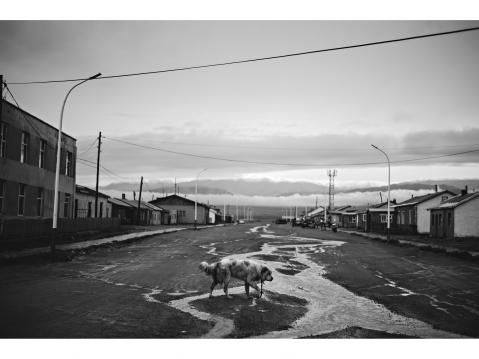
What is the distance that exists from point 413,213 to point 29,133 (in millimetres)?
46517

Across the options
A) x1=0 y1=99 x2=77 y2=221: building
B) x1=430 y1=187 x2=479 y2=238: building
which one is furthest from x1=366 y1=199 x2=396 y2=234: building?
x1=0 y1=99 x2=77 y2=221: building

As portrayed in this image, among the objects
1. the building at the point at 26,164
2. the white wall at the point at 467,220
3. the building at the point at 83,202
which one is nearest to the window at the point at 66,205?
the building at the point at 26,164

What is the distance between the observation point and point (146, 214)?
79750 millimetres

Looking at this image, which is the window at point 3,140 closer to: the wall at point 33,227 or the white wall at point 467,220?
the wall at point 33,227

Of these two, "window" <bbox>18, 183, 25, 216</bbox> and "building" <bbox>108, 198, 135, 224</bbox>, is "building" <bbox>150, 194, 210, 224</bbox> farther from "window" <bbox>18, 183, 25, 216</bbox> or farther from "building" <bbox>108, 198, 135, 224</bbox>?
"window" <bbox>18, 183, 25, 216</bbox>

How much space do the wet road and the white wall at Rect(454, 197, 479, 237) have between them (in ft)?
90.2

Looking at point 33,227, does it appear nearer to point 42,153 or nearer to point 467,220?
point 42,153

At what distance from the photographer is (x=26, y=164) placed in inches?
1047

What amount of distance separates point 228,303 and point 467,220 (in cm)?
3890

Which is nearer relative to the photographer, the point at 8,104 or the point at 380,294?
the point at 380,294

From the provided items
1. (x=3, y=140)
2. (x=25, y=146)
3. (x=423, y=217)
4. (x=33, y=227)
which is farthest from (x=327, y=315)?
(x=423, y=217)

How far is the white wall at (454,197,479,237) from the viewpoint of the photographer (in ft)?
135
